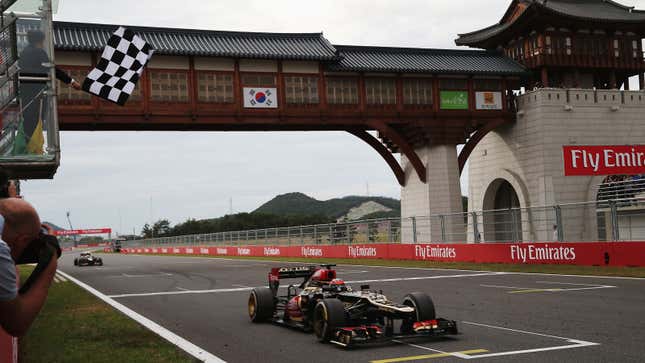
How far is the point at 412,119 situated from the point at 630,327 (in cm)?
2723

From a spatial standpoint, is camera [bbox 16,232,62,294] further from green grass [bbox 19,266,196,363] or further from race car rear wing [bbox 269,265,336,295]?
race car rear wing [bbox 269,265,336,295]

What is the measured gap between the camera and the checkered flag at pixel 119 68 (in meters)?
11.1

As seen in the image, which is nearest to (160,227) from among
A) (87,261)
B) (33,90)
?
(87,261)

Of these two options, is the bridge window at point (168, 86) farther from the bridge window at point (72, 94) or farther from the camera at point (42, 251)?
the camera at point (42, 251)

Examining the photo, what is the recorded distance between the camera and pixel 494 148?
39.1 meters

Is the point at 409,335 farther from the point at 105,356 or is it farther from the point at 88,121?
the point at 88,121

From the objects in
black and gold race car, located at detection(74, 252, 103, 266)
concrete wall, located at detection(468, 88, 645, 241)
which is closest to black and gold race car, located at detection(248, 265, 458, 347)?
concrete wall, located at detection(468, 88, 645, 241)

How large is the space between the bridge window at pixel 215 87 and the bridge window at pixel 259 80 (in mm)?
713

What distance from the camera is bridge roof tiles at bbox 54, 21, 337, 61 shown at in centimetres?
3028

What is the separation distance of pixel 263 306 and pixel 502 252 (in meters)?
14.1

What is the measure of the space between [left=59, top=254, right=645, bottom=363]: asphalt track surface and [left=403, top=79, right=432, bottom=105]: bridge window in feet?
62.6

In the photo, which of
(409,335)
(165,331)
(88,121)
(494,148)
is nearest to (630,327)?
(409,335)

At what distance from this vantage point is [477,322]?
9.34 m

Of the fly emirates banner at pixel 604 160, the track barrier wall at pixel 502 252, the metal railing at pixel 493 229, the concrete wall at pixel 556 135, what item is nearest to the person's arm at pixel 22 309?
the metal railing at pixel 493 229
